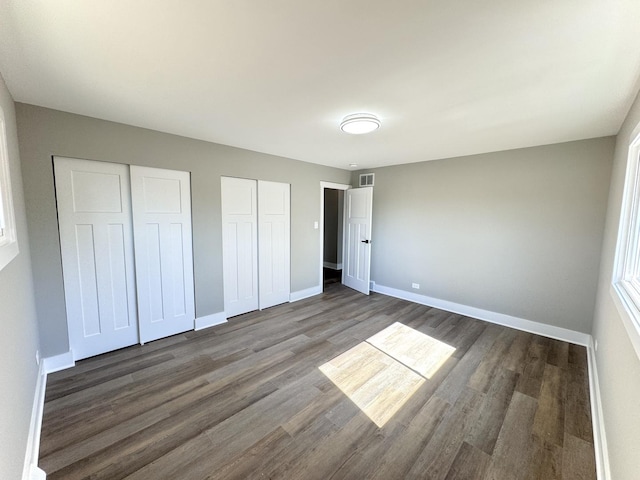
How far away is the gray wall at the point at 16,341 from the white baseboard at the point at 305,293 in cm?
302

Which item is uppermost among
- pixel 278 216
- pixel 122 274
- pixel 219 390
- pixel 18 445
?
pixel 278 216

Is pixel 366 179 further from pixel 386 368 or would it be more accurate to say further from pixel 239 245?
pixel 386 368

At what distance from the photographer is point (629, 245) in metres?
1.88

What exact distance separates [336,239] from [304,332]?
12.4 feet

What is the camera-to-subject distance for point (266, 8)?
1.15 metres

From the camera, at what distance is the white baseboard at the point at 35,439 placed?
4.65 feet

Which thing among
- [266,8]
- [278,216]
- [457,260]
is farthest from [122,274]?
[457,260]

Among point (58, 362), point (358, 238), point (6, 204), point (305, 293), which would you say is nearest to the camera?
point (6, 204)

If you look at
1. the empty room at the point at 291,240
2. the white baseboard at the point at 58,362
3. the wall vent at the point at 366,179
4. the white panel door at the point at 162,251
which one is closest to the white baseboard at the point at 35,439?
the empty room at the point at 291,240

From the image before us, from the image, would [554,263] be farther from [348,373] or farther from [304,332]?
[304,332]

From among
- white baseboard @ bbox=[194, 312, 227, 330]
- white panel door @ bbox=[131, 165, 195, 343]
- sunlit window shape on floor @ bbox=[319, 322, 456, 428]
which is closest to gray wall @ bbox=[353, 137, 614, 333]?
sunlit window shape on floor @ bbox=[319, 322, 456, 428]

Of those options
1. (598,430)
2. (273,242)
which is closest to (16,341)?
(273,242)

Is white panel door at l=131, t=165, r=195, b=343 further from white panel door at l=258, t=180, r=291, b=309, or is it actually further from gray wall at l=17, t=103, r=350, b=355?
→ white panel door at l=258, t=180, r=291, b=309

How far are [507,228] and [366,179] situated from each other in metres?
2.49
